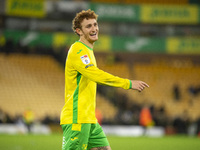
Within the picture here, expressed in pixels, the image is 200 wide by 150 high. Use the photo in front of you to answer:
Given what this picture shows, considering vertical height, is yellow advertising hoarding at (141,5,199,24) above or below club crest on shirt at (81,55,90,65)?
above

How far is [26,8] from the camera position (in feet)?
84.0

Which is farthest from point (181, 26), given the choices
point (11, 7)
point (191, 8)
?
point (11, 7)

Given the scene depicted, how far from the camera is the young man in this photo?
4.28 metres

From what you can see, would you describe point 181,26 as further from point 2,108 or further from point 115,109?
point 2,108

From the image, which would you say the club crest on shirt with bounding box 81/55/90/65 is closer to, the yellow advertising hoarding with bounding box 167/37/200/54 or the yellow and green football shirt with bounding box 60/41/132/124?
the yellow and green football shirt with bounding box 60/41/132/124

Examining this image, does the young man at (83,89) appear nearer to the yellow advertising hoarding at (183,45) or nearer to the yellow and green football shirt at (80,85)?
the yellow and green football shirt at (80,85)

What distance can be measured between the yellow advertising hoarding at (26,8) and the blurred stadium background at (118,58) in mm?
67

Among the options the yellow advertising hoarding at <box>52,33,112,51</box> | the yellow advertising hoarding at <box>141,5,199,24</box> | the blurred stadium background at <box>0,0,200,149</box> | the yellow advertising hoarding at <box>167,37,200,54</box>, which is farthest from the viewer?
the yellow advertising hoarding at <box>141,5,199,24</box>

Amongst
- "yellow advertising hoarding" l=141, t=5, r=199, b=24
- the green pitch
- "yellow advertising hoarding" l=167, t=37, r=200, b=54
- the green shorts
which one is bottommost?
the green pitch

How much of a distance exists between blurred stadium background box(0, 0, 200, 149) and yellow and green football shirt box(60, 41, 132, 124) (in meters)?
17.4

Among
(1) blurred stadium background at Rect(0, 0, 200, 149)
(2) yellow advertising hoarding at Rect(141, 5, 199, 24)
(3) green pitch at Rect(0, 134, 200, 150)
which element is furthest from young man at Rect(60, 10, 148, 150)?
(2) yellow advertising hoarding at Rect(141, 5, 199, 24)

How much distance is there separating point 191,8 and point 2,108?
15123mm

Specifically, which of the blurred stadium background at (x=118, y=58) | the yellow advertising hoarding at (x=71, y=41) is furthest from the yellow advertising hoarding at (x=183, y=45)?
the yellow advertising hoarding at (x=71, y=41)

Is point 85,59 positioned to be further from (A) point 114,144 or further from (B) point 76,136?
(A) point 114,144
